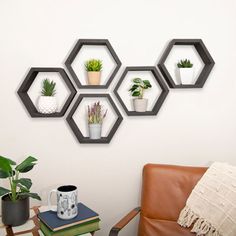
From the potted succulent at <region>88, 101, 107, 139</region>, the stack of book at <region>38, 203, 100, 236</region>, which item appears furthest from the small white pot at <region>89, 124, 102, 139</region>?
the stack of book at <region>38, 203, 100, 236</region>

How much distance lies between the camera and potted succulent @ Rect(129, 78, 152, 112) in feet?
6.05

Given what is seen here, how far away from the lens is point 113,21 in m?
1.87

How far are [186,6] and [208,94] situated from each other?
662mm

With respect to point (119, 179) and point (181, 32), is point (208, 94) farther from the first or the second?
point (119, 179)

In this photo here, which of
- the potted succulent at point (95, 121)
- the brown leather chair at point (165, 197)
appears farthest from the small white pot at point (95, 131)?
the brown leather chair at point (165, 197)

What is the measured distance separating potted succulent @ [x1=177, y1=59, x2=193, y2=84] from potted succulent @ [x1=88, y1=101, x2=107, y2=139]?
63 centimetres

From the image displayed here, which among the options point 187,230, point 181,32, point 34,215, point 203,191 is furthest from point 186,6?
point 34,215

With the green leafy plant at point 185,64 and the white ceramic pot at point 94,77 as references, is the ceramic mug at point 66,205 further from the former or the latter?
the green leafy plant at point 185,64

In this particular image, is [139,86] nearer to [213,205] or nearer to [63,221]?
[213,205]

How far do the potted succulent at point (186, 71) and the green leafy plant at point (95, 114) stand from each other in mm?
628

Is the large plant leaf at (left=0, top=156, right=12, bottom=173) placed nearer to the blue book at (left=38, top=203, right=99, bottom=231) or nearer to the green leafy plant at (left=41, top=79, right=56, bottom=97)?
the blue book at (left=38, top=203, right=99, bottom=231)

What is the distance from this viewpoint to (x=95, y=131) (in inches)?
72.1

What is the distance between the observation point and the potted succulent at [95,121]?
5.98 ft

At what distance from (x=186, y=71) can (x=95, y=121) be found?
74 cm
